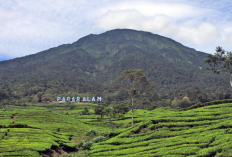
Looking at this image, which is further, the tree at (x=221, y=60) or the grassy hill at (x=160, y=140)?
the tree at (x=221, y=60)

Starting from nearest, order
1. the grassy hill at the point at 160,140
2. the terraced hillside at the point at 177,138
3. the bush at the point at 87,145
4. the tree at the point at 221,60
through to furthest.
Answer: the terraced hillside at the point at 177,138, the grassy hill at the point at 160,140, the bush at the point at 87,145, the tree at the point at 221,60

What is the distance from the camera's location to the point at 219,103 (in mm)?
47688

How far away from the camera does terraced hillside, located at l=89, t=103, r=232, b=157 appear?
2219 centimetres

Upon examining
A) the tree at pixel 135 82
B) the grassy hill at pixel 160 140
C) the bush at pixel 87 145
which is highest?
the tree at pixel 135 82

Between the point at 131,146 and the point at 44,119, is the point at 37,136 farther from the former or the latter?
the point at 44,119

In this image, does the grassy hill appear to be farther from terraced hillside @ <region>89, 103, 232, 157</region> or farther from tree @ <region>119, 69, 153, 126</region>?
tree @ <region>119, 69, 153, 126</region>

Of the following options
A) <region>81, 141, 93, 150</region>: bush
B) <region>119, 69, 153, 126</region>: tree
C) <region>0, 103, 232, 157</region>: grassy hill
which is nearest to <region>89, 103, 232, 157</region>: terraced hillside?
<region>0, 103, 232, 157</region>: grassy hill

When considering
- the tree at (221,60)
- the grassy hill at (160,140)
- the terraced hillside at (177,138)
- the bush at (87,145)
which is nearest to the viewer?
the terraced hillside at (177,138)

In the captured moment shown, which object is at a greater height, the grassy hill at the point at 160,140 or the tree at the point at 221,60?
the tree at the point at 221,60

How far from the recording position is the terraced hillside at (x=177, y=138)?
874 inches

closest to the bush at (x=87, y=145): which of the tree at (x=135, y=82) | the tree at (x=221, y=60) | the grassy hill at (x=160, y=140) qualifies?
the grassy hill at (x=160, y=140)

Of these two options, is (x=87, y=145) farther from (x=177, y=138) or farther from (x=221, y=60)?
(x=221, y=60)

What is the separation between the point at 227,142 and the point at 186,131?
829cm

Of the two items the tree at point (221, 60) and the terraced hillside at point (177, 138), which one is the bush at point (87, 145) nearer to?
the terraced hillside at point (177, 138)
